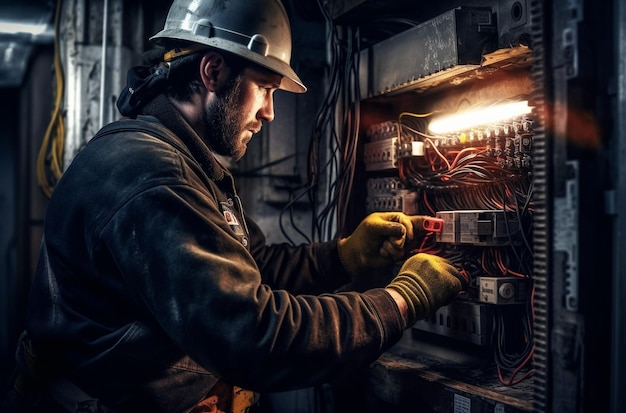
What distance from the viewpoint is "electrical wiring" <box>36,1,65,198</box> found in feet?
9.43

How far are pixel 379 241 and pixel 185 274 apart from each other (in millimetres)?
859

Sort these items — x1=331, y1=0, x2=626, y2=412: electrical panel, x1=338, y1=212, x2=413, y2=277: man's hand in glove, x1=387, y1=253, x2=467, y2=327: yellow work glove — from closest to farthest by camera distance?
x1=331, y1=0, x2=626, y2=412: electrical panel
x1=387, y1=253, x2=467, y2=327: yellow work glove
x1=338, y1=212, x2=413, y2=277: man's hand in glove

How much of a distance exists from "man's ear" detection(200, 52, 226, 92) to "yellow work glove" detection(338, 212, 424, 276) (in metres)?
0.68

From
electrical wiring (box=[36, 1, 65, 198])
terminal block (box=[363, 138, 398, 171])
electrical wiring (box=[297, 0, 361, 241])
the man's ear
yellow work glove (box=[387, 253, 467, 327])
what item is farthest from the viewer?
electrical wiring (box=[36, 1, 65, 198])

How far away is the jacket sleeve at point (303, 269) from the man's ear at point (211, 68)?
0.61 meters

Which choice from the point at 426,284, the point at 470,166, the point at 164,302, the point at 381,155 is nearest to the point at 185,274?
the point at 164,302

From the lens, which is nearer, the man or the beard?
the man

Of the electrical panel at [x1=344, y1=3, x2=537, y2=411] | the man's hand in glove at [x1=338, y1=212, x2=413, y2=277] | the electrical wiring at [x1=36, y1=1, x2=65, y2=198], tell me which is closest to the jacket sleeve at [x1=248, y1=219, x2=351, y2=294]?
the man's hand in glove at [x1=338, y1=212, x2=413, y2=277]

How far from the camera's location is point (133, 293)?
138 cm

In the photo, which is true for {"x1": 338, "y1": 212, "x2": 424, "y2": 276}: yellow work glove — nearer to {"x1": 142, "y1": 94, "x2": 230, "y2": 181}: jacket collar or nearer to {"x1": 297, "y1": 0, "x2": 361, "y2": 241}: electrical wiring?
{"x1": 297, "y1": 0, "x2": 361, "y2": 241}: electrical wiring

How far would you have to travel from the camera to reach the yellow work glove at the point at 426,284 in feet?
5.28

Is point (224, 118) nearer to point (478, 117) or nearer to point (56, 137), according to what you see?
point (478, 117)

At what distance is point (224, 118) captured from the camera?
1.76 meters

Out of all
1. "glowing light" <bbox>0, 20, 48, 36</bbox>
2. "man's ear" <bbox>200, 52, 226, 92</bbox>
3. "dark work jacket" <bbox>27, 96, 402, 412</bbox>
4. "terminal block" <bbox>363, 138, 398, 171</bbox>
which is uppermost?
"glowing light" <bbox>0, 20, 48, 36</bbox>
